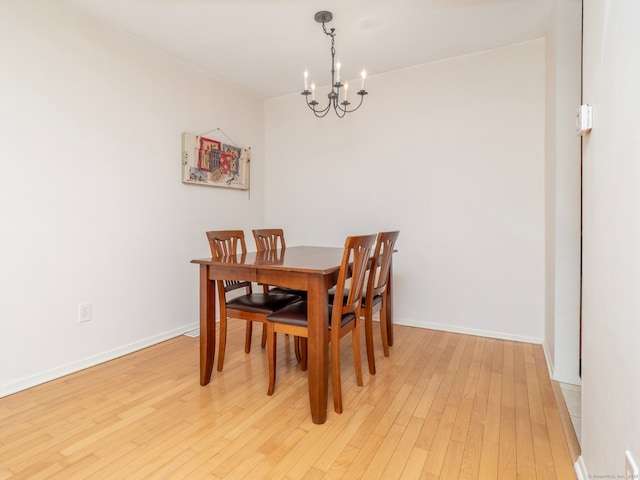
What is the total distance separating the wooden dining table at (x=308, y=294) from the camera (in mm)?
1608

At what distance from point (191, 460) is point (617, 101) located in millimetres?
1861

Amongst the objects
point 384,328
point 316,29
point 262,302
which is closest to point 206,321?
point 262,302

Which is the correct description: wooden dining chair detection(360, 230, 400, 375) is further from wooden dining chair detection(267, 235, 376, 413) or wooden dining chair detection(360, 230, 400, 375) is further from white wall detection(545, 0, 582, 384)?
white wall detection(545, 0, 582, 384)

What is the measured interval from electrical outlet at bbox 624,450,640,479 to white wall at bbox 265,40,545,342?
6.72 ft

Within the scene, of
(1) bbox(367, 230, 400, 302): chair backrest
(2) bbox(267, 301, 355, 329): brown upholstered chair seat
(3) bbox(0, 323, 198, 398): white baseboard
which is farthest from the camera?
(1) bbox(367, 230, 400, 302): chair backrest

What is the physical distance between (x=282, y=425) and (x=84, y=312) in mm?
1570

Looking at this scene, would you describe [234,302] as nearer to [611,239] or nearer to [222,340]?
[222,340]

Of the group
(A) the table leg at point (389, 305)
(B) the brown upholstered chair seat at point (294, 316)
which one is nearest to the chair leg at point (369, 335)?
(B) the brown upholstered chair seat at point (294, 316)

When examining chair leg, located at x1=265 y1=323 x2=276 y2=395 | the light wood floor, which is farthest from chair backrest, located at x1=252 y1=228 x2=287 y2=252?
chair leg, located at x1=265 y1=323 x2=276 y2=395

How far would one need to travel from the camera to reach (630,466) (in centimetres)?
82

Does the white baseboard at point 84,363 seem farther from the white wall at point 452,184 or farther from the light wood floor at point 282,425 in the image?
the white wall at point 452,184

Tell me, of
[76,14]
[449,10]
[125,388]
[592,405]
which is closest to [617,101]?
[592,405]

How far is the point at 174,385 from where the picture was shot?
2006mm

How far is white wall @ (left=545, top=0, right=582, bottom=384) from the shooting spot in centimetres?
193
